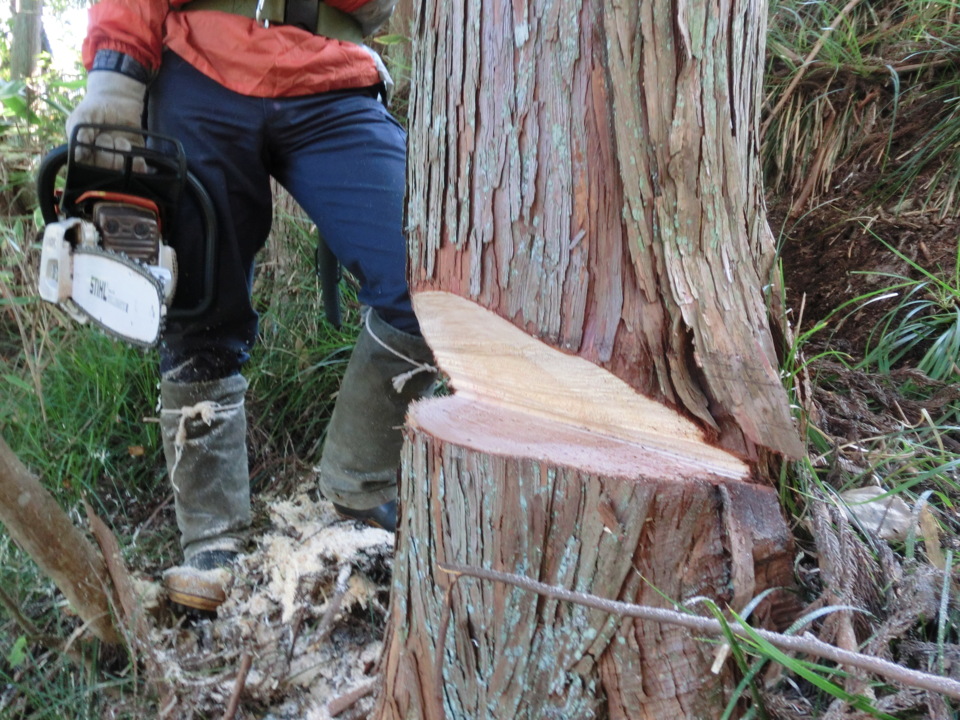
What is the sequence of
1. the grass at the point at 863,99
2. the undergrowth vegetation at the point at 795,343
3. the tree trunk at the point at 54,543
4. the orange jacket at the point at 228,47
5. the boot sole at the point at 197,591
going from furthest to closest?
the grass at the point at 863,99
the boot sole at the point at 197,591
the orange jacket at the point at 228,47
the undergrowth vegetation at the point at 795,343
the tree trunk at the point at 54,543

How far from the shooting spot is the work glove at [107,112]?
58.7 inches

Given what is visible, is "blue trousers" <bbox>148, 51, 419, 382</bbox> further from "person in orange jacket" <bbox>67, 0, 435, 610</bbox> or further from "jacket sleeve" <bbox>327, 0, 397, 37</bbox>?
"jacket sleeve" <bbox>327, 0, 397, 37</bbox>

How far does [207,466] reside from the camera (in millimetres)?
1807

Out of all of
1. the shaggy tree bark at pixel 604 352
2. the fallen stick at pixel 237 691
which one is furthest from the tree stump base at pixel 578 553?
the fallen stick at pixel 237 691

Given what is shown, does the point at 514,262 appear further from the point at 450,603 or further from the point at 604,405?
the point at 450,603

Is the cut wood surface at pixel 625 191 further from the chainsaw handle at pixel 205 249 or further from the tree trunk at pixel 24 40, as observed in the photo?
the tree trunk at pixel 24 40

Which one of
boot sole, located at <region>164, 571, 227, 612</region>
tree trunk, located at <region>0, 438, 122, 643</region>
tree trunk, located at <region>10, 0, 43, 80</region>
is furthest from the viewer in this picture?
tree trunk, located at <region>10, 0, 43, 80</region>

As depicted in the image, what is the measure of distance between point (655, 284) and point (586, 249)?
0.34 ft

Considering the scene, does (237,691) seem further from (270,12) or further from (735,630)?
(270,12)

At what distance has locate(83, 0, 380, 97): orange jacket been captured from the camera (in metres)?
1.54

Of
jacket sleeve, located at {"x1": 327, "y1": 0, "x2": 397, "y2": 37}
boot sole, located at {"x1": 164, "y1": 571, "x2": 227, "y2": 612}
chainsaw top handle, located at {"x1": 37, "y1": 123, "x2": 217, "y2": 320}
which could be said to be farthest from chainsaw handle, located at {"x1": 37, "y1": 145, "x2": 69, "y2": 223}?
boot sole, located at {"x1": 164, "y1": 571, "x2": 227, "y2": 612}

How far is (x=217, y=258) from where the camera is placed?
1.65m

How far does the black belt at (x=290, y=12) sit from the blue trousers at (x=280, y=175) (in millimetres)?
156

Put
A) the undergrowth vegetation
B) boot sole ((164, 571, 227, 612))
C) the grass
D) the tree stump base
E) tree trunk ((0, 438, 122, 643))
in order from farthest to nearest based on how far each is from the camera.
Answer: the grass → boot sole ((164, 571, 227, 612)) → the undergrowth vegetation → tree trunk ((0, 438, 122, 643)) → the tree stump base
